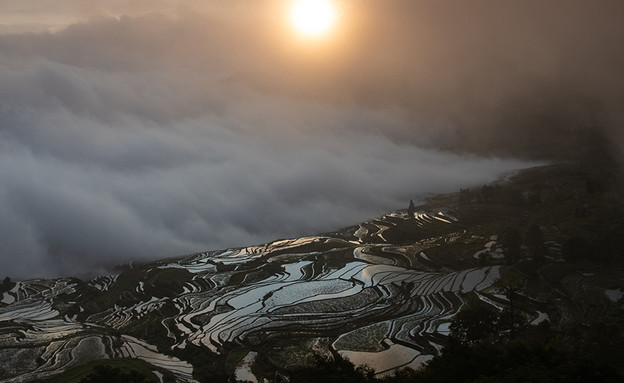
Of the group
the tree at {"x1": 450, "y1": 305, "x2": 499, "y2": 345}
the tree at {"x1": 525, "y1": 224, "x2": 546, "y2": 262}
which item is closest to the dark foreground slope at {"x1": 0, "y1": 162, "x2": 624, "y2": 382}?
the tree at {"x1": 450, "y1": 305, "x2": 499, "y2": 345}

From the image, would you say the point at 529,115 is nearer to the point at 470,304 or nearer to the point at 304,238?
the point at 304,238

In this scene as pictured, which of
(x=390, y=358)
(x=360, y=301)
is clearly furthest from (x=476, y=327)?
(x=360, y=301)

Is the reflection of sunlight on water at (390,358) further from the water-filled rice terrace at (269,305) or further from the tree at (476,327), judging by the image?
the tree at (476,327)

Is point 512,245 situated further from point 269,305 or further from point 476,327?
point 269,305

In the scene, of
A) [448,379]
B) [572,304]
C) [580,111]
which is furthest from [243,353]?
[580,111]

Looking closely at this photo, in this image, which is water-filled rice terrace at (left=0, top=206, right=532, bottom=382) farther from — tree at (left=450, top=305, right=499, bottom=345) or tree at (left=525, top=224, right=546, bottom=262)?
tree at (left=525, top=224, right=546, bottom=262)

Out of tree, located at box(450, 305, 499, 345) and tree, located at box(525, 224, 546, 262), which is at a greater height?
tree, located at box(525, 224, 546, 262)

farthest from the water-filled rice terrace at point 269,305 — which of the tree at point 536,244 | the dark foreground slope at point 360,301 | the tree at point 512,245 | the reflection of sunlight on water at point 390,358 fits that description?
the tree at point 536,244
